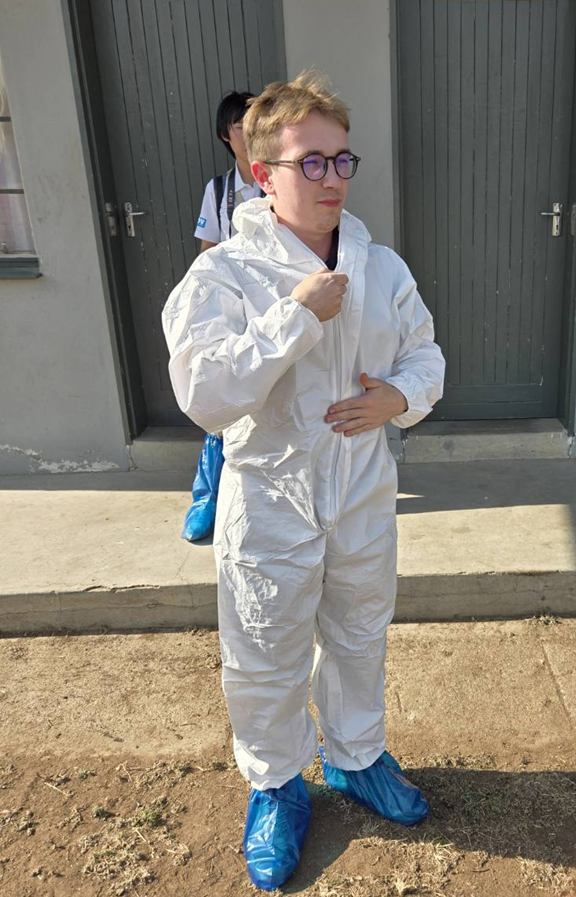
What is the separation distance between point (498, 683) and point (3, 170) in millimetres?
3761

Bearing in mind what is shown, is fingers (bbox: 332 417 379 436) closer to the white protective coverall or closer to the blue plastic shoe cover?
the white protective coverall

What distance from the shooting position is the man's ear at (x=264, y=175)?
1.76 meters

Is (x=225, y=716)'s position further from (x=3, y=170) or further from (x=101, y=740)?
(x=3, y=170)

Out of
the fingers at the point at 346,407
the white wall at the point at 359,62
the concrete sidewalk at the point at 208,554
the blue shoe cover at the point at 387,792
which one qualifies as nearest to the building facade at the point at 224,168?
the white wall at the point at 359,62

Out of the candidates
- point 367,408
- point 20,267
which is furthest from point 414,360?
point 20,267

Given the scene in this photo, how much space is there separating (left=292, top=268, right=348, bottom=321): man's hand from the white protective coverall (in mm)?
31

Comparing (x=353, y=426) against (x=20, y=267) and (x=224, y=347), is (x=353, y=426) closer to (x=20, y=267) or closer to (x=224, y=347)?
(x=224, y=347)

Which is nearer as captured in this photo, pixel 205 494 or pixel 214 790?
pixel 214 790

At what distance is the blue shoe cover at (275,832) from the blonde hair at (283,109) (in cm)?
171

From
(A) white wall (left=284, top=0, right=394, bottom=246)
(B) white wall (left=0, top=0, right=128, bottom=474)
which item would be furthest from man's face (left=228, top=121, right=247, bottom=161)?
(B) white wall (left=0, top=0, right=128, bottom=474)

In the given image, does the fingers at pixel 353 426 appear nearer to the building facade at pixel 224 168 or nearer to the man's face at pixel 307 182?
the man's face at pixel 307 182

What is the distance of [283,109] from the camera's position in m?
1.70

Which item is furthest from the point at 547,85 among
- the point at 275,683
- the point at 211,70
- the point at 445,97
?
the point at 275,683

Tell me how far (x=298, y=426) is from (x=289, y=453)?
0.07m
